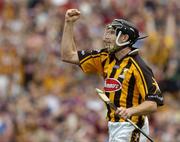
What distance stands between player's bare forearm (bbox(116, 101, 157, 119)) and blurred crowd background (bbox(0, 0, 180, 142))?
6313 mm

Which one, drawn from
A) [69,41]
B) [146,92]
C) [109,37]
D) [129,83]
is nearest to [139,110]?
[146,92]

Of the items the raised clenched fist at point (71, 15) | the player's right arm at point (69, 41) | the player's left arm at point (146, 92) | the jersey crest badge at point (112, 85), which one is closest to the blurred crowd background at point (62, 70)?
the player's right arm at point (69, 41)

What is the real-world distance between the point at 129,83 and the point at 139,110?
36 cm

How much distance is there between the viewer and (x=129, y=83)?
9062 mm

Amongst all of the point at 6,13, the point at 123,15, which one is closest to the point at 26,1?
the point at 6,13

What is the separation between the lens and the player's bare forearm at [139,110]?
8.71 metres

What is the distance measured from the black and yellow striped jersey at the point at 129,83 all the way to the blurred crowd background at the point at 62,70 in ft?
19.6

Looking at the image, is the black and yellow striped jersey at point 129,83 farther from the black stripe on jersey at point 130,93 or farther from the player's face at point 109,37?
the player's face at point 109,37

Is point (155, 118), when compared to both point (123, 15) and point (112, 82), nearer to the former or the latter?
point (123, 15)

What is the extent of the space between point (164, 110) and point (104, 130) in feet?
6.64

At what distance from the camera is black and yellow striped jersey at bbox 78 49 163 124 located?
352 inches

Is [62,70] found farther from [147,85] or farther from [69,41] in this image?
[147,85]

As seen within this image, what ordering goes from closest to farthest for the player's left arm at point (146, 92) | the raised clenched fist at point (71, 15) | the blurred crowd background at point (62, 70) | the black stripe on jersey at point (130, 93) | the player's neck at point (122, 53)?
the player's left arm at point (146, 92) < the black stripe on jersey at point (130, 93) < the player's neck at point (122, 53) < the raised clenched fist at point (71, 15) < the blurred crowd background at point (62, 70)

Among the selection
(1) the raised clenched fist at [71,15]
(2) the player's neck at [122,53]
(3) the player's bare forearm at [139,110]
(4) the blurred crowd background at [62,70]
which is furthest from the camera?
(4) the blurred crowd background at [62,70]
